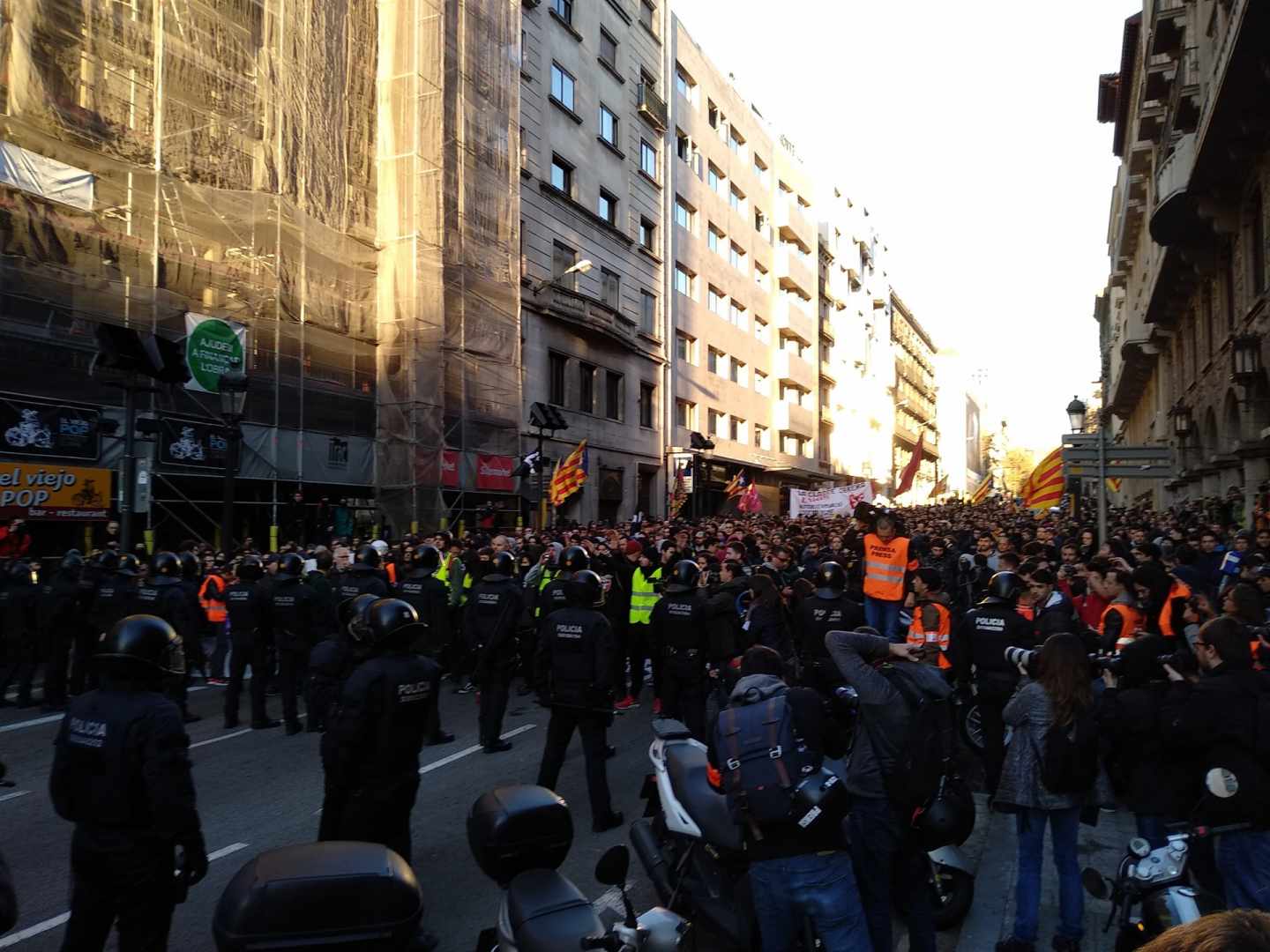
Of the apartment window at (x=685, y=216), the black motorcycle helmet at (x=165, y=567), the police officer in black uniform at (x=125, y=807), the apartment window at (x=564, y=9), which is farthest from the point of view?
the apartment window at (x=685, y=216)

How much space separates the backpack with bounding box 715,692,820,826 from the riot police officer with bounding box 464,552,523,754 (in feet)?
16.9

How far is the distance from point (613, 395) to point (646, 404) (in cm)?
283

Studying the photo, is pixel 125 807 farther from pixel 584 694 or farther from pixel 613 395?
pixel 613 395

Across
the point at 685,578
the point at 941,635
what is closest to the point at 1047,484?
the point at 941,635

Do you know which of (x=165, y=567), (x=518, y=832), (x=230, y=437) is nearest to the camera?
(x=518, y=832)

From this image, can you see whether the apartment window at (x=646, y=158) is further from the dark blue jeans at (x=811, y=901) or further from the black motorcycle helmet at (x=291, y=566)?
the dark blue jeans at (x=811, y=901)

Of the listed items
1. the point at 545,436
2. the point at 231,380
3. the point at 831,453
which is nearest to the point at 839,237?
the point at 831,453

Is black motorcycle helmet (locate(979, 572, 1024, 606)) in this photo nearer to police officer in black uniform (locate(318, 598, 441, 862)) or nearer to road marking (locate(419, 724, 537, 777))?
police officer in black uniform (locate(318, 598, 441, 862))

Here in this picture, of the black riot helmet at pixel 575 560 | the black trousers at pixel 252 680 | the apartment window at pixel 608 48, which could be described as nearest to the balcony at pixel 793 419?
the apartment window at pixel 608 48

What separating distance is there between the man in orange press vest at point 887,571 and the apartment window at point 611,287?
82.6 ft

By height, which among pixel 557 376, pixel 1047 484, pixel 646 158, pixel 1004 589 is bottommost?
pixel 1004 589

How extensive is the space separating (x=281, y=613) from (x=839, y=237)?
61176 millimetres

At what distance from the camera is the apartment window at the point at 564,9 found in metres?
31.5

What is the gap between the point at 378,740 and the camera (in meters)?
4.61
